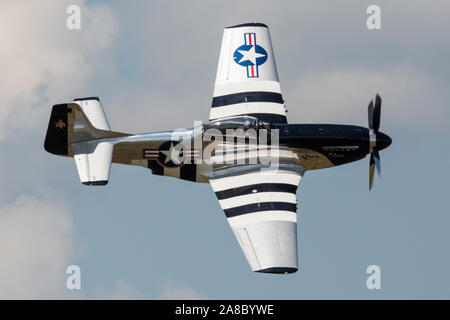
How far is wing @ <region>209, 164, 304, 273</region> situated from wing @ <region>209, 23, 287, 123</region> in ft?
9.31

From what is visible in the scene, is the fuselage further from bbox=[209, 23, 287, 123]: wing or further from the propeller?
bbox=[209, 23, 287, 123]: wing

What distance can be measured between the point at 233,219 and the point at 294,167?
3342 mm

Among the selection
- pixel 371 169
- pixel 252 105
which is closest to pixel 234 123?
pixel 252 105

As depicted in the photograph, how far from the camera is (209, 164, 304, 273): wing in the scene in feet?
110

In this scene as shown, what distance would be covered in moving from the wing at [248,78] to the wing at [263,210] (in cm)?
284

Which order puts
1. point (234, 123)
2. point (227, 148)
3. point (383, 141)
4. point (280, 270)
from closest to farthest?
1. point (280, 270)
2. point (234, 123)
3. point (227, 148)
4. point (383, 141)

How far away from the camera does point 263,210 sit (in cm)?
3522

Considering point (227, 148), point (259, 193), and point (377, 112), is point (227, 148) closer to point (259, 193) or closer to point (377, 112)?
point (259, 193)

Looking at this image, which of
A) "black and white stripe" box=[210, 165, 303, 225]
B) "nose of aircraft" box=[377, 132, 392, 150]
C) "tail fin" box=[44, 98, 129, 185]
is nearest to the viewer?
"black and white stripe" box=[210, 165, 303, 225]

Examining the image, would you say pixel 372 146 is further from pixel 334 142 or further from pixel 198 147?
pixel 198 147

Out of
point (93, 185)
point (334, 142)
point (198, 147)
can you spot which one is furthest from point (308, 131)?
point (93, 185)

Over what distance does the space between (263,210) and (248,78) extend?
6538 mm

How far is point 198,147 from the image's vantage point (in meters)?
37.6

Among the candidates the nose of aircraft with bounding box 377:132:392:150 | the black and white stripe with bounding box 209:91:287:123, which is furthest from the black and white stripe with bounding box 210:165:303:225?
the nose of aircraft with bounding box 377:132:392:150
